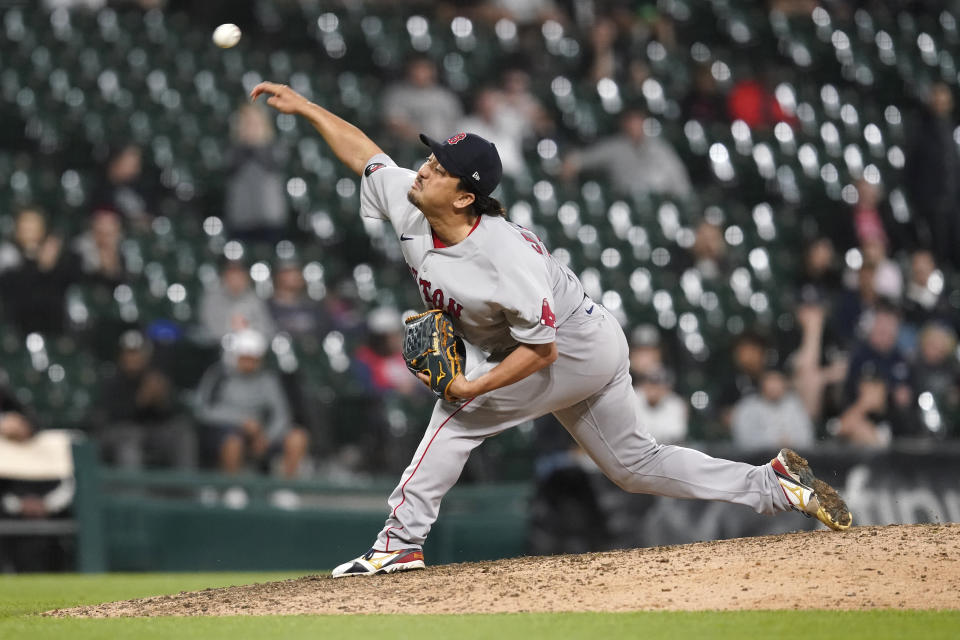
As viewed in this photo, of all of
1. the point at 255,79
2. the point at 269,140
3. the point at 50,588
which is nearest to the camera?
the point at 50,588

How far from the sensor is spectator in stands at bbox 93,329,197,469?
29.7ft

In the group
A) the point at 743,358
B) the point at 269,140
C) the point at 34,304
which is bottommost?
the point at 743,358

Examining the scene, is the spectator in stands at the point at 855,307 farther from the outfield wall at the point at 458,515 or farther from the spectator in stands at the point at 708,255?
the outfield wall at the point at 458,515

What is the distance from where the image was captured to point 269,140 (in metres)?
11.1

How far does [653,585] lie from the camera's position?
5.18 m

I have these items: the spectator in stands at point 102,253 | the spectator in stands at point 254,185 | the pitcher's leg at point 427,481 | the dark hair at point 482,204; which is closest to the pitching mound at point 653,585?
the pitcher's leg at point 427,481

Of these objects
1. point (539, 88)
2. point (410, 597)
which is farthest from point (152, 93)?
point (410, 597)

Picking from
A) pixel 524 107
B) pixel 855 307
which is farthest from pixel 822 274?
pixel 524 107

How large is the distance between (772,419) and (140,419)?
4.05 meters

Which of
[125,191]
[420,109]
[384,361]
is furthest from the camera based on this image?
[420,109]

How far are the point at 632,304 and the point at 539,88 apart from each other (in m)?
2.82

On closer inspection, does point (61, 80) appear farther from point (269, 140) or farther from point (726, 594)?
point (726, 594)

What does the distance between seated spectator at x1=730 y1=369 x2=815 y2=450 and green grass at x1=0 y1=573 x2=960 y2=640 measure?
4518 millimetres

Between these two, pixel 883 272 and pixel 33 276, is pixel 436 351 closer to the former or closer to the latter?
pixel 33 276
